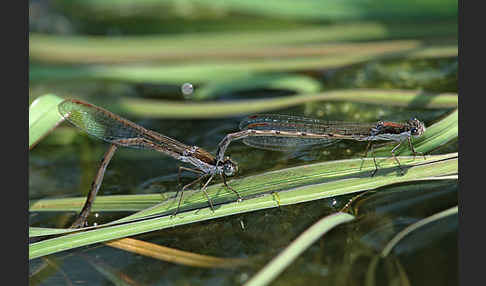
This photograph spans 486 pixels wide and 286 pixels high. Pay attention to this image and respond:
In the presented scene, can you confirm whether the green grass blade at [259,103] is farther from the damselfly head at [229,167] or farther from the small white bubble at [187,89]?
the damselfly head at [229,167]

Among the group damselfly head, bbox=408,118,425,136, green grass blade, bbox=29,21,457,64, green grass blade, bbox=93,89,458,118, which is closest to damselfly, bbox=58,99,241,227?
green grass blade, bbox=93,89,458,118

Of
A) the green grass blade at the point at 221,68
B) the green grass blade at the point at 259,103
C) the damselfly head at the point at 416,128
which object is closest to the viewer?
the damselfly head at the point at 416,128

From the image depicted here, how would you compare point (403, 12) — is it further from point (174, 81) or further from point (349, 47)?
point (174, 81)

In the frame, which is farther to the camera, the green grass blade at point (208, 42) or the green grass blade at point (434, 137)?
the green grass blade at point (208, 42)

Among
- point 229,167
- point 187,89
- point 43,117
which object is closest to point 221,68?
point 187,89

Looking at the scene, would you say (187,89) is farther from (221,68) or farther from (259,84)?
(259,84)

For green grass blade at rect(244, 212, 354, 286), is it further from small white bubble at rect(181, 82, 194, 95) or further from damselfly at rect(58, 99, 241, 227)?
small white bubble at rect(181, 82, 194, 95)

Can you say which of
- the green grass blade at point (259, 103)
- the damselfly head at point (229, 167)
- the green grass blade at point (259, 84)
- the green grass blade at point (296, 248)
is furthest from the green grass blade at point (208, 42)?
the green grass blade at point (296, 248)

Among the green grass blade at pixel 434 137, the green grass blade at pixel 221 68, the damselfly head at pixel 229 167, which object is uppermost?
the green grass blade at pixel 221 68
